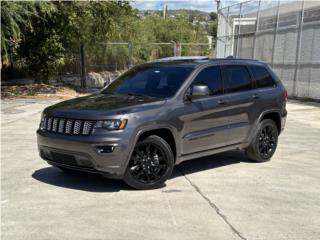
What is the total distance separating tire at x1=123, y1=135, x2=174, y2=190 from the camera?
6.84 metres

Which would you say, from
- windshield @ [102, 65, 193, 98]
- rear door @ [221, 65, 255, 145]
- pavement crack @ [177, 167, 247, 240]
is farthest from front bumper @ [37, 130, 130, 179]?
rear door @ [221, 65, 255, 145]

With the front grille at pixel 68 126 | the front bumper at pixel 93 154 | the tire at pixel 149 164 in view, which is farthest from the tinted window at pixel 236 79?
the front grille at pixel 68 126

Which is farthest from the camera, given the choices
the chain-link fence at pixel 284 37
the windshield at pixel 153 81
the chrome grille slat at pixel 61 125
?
the chain-link fence at pixel 284 37

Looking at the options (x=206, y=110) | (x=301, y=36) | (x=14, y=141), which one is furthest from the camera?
(x=301, y=36)

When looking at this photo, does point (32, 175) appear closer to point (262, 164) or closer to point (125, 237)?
point (125, 237)

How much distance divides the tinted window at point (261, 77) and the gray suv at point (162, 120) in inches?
0.8

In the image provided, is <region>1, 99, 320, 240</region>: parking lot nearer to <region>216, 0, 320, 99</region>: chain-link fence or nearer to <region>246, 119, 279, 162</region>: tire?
<region>246, 119, 279, 162</region>: tire

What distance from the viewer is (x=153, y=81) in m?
7.86

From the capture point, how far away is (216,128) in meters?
7.87

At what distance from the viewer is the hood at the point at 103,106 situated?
6.70m

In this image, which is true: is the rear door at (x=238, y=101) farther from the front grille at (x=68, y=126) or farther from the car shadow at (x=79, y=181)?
the front grille at (x=68, y=126)

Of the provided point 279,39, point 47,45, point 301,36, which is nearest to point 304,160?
point 301,36

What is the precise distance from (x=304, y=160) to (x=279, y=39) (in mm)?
14198

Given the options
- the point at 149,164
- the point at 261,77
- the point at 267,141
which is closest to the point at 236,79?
the point at 261,77
